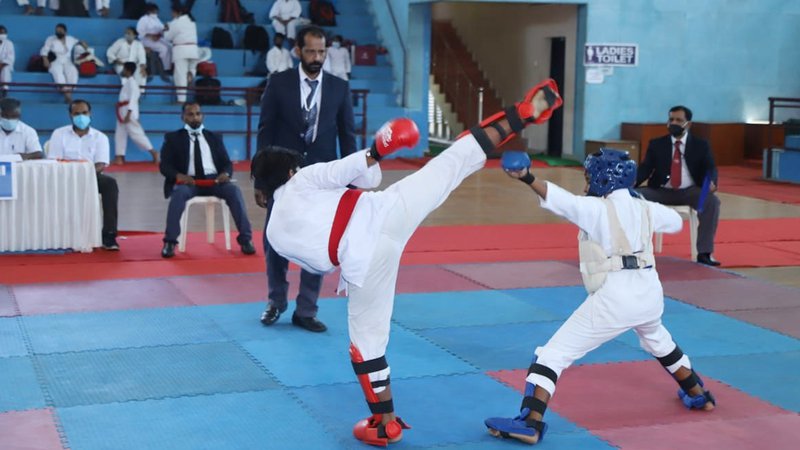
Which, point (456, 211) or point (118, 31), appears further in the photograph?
point (118, 31)

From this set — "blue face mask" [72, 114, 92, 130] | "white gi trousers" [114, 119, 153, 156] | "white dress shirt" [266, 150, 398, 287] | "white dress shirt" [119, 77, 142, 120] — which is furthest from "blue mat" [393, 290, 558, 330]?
"white gi trousers" [114, 119, 153, 156]

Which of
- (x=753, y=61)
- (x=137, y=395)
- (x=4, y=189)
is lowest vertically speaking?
(x=137, y=395)

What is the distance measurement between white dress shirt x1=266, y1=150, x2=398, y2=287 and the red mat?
1.29 m

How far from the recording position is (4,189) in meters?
8.82

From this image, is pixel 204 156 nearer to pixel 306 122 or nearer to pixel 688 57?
pixel 306 122

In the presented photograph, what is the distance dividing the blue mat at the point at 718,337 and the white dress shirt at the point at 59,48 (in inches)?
514

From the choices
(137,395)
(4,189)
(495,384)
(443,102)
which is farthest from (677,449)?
(443,102)

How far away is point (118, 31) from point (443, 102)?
737 cm

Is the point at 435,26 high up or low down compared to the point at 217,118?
up

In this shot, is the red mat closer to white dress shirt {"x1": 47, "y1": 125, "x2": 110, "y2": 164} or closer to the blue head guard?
the blue head guard

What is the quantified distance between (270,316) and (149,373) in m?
1.22

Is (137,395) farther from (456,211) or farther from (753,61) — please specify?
(753,61)

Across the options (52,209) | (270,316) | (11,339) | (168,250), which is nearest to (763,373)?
(270,316)

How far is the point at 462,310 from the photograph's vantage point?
7113 mm
